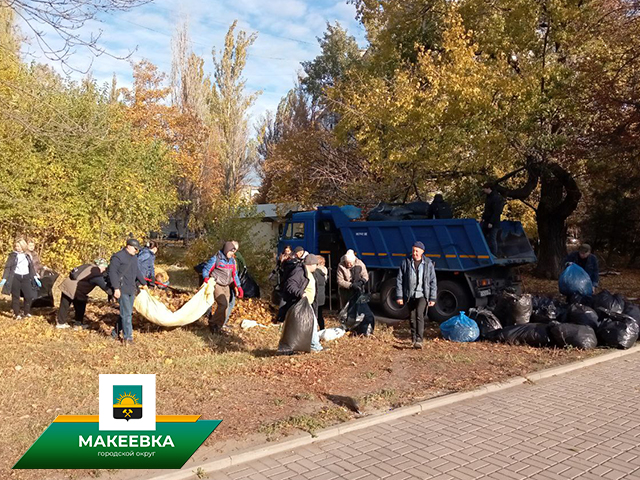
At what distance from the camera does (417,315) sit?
852 cm

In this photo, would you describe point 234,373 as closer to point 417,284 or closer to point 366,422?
point 366,422

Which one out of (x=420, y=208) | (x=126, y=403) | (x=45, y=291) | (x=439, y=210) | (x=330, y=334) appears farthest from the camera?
(x=420, y=208)

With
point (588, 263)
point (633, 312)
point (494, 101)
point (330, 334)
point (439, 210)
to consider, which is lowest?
point (330, 334)

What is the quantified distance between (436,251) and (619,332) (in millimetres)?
4003

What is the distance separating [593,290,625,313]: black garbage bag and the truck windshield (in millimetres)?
6966

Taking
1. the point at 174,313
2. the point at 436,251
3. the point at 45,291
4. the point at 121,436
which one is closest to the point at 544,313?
the point at 436,251

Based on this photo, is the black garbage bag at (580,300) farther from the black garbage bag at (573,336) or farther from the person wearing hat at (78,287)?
the person wearing hat at (78,287)

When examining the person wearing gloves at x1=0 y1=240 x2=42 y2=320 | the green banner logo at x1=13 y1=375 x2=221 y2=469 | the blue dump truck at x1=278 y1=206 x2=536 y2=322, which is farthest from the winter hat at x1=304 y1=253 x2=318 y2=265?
the person wearing gloves at x1=0 y1=240 x2=42 y2=320

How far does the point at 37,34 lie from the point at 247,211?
427 inches

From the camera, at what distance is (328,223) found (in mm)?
13633

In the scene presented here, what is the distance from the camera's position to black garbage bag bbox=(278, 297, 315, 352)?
7.27 meters

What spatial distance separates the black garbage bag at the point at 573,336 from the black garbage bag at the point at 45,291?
31.1 ft

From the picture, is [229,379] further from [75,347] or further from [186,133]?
[186,133]

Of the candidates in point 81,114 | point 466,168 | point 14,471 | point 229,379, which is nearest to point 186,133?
point 81,114
